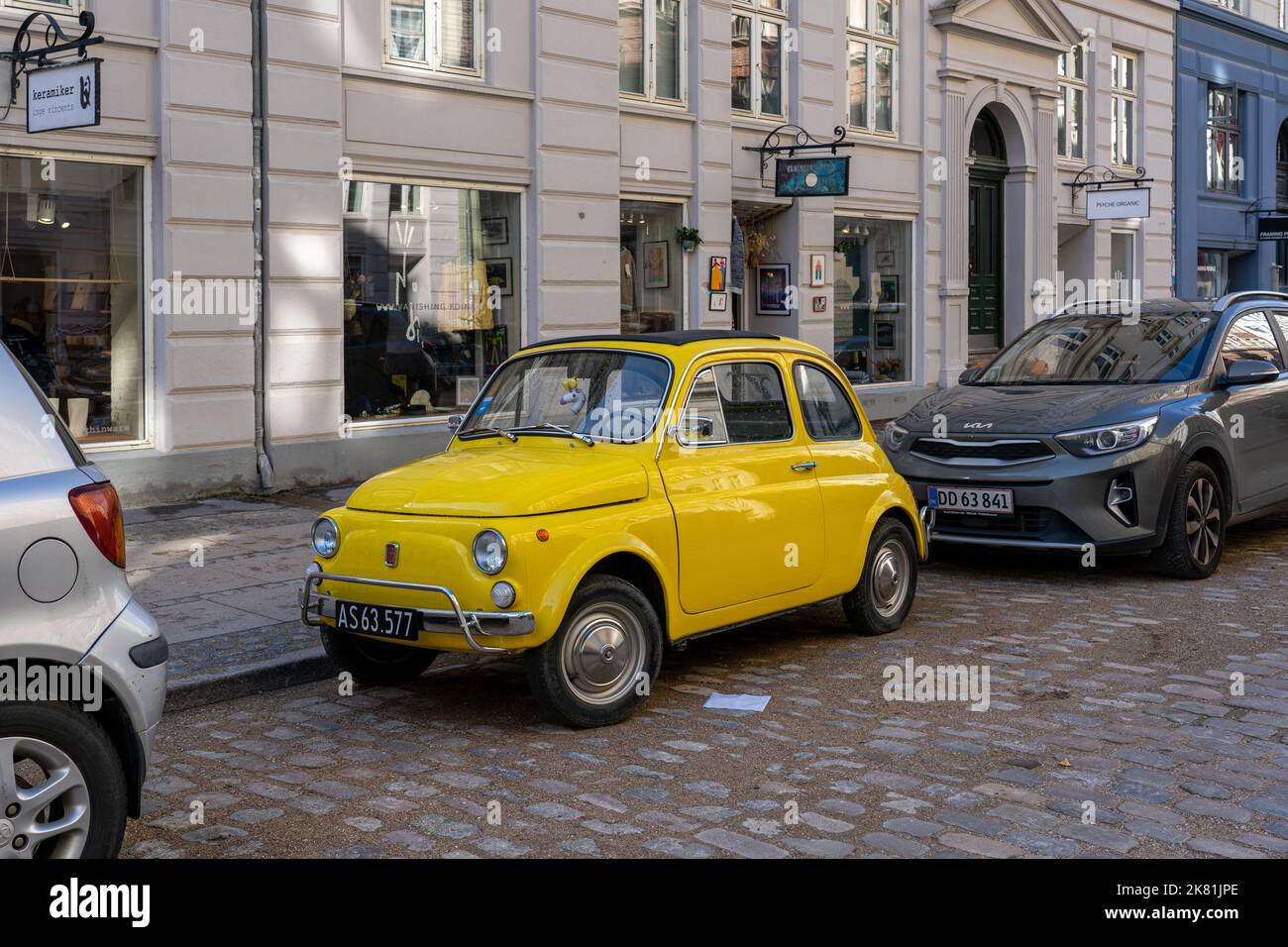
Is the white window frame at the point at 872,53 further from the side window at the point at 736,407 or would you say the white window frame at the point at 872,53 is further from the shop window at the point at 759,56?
the side window at the point at 736,407

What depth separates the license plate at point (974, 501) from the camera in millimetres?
9328

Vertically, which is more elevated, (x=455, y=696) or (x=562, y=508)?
(x=562, y=508)

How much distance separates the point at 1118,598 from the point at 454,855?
5.66m

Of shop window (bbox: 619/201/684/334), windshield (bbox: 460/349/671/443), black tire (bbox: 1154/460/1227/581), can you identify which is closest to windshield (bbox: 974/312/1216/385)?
black tire (bbox: 1154/460/1227/581)

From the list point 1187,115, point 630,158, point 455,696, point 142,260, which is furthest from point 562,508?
point 1187,115

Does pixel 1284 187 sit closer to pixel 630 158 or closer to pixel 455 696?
pixel 630 158

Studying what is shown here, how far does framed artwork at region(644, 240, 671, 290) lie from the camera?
1733cm

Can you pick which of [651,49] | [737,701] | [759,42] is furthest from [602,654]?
[759,42]

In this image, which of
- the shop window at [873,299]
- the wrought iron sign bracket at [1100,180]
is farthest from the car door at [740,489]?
the wrought iron sign bracket at [1100,180]

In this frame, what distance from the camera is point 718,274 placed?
17.7m

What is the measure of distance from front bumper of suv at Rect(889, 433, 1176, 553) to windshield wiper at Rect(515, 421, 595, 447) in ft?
11.7

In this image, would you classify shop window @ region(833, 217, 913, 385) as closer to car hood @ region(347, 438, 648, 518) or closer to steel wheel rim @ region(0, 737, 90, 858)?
car hood @ region(347, 438, 648, 518)

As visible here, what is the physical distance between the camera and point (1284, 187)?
33000 mm

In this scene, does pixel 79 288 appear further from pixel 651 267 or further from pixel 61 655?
pixel 61 655
